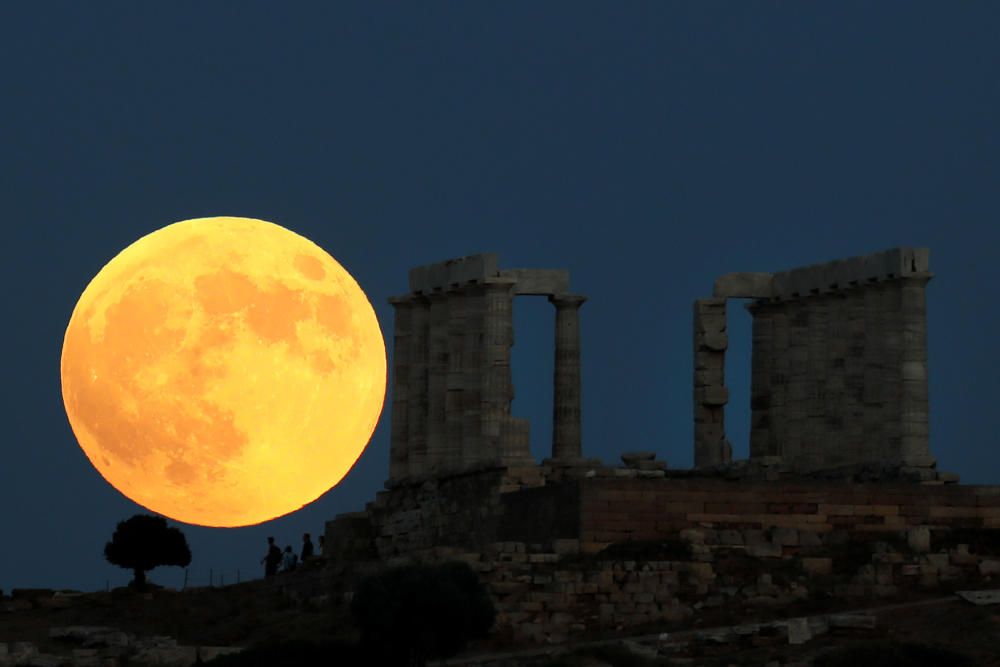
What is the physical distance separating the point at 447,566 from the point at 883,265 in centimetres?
2134

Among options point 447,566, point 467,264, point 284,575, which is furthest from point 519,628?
point 467,264

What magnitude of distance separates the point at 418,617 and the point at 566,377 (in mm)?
23237

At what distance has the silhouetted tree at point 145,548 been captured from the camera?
292 feet

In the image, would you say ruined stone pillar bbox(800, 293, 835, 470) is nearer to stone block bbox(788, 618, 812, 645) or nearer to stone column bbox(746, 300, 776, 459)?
Result: stone column bbox(746, 300, 776, 459)

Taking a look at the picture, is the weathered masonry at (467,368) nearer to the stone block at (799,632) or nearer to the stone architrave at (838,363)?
the stone architrave at (838,363)

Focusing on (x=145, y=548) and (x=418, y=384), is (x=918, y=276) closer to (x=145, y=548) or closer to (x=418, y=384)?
(x=418, y=384)

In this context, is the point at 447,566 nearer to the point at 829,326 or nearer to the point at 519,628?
the point at 519,628

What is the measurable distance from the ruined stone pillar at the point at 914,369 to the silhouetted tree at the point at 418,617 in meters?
21.0

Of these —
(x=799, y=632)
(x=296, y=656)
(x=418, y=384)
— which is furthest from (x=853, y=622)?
(x=418, y=384)

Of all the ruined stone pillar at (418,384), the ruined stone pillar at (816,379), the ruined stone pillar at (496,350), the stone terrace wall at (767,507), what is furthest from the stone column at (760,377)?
the stone terrace wall at (767,507)

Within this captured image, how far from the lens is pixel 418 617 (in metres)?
66.2

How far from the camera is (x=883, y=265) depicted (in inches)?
3403

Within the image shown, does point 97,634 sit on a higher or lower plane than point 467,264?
lower

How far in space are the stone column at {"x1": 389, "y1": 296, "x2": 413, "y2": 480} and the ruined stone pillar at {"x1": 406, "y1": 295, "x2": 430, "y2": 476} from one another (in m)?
0.31
